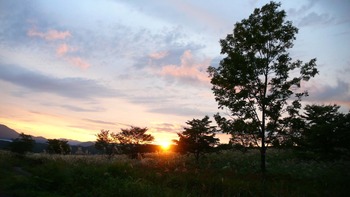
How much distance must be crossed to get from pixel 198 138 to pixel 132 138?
8.93 meters

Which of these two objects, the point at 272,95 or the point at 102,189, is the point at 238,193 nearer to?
the point at 102,189

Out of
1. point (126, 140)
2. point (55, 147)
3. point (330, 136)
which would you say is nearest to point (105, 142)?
point (126, 140)

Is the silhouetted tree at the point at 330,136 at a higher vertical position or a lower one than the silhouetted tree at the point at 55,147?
higher

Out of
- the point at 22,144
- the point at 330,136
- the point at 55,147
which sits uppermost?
the point at 330,136

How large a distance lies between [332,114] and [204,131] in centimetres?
1192

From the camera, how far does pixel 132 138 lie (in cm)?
3156

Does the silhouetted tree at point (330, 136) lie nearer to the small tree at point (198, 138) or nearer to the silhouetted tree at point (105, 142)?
the small tree at point (198, 138)

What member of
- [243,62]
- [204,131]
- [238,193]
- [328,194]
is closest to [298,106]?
[243,62]

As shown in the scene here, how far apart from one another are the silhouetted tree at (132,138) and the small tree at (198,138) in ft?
22.4

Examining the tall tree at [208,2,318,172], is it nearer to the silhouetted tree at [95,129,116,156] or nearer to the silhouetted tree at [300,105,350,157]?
the silhouetted tree at [300,105,350,157]

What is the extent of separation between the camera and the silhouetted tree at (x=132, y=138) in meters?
31.4

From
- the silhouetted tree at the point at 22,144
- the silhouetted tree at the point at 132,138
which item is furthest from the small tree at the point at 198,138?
the silhouetted tree at the point at 22,144

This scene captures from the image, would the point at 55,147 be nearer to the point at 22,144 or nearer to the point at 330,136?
the point at 22,144

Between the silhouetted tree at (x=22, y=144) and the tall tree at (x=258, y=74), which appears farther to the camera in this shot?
the silhouetted tree at (x=22, y=144)
